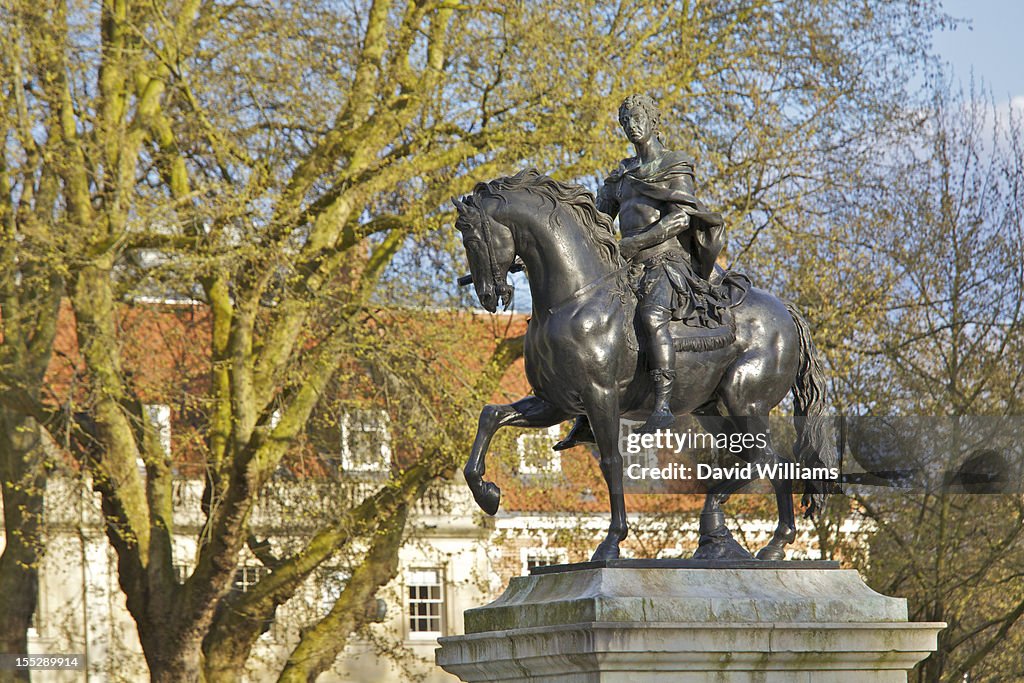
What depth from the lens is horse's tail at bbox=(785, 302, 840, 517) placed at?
8.81 m

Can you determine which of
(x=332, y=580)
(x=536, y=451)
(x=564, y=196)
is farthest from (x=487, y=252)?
(x=332, y=580)

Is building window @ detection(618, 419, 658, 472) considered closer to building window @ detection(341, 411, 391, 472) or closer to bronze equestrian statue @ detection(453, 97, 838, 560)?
bronze equestrian statue @ detection(453, 97, 838, 560)

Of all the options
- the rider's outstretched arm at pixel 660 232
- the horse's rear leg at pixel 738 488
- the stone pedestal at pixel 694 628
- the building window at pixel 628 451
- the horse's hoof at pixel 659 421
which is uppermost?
the rider's outstretched arm at pixel 660 232

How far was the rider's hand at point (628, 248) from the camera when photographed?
8.68 meters

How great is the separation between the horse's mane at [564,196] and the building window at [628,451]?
0.95 m


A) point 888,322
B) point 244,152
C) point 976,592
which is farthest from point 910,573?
point 244,152

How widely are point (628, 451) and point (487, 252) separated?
2431 millimetres

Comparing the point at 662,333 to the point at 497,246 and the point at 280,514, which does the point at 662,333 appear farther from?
the point at 280,514

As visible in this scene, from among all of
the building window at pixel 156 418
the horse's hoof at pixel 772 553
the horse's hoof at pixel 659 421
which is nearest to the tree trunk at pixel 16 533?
the building window at pixel 156 418

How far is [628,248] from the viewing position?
8695 mm

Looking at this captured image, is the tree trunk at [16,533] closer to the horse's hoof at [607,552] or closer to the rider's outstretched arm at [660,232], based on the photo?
the rider's outstretched arm at [660,232]

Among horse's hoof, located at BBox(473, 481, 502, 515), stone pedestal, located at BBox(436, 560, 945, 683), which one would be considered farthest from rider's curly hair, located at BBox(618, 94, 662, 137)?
stone pedestal, located at BBox(436, 560, 945, 683)

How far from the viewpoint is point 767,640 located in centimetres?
783

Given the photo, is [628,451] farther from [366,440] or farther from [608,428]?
[366,440]
